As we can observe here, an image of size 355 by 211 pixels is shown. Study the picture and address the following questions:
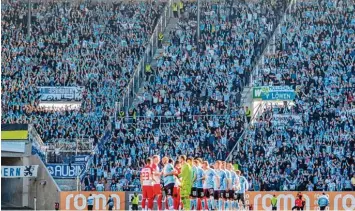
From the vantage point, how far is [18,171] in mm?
43500

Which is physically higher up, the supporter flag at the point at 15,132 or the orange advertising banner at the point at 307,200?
the supporter flag at the point at 15,132

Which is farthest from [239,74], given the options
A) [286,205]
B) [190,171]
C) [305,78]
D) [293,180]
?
[190,171]

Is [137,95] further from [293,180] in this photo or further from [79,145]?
[293,180]

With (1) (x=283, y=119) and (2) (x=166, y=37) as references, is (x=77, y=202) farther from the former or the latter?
(2) (x=166, y=37)

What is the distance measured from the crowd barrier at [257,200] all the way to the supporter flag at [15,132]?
555 cm

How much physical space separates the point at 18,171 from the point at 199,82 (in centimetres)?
1258

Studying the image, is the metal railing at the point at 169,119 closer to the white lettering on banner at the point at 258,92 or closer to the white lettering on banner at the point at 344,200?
the white lettering on banner at the point at 258,92

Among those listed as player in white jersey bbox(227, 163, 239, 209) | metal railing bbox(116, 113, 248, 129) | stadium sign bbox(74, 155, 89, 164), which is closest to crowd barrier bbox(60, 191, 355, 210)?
stadium sign bbox(74, 155, 89, 164)

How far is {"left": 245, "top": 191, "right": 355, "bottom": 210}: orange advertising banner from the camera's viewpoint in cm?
3925

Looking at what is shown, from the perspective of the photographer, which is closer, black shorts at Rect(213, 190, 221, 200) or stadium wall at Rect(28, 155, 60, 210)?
black shorts at Rect(213, 190, 221, 200)

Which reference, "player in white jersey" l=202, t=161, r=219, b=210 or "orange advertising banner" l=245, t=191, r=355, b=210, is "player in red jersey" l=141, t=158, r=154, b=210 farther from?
"orange advertising banner" l=245, t=191, r=355, b=210

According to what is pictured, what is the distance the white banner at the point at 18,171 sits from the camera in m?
43.4

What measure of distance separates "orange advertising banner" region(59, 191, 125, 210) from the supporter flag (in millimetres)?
5553

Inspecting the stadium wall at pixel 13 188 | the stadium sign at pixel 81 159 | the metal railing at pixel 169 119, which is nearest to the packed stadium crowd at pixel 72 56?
the metal railing at pixel 169 119
